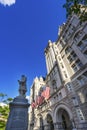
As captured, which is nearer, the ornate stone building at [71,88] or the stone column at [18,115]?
the stone column at [18,115]

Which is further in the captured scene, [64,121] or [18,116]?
[64,121]

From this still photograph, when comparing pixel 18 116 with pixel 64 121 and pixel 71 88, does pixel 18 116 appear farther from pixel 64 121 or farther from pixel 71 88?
pixel 64 121

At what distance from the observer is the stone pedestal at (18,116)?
7309 millimetres

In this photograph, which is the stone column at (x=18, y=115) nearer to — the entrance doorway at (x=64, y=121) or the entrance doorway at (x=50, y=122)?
the entrance doorway at (x=64, y=121)

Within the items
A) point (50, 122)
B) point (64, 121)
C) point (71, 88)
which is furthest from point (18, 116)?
point (50, 122)

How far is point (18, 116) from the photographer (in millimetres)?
7758

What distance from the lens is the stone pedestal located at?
24.0ft

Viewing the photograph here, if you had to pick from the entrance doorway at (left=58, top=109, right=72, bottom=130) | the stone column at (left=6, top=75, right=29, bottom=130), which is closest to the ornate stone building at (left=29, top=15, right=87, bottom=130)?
the entrance doorway at (left=58, top=109, right=72, bottom=130)

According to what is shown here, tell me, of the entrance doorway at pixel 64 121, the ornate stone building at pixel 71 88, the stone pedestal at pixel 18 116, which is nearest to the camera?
the stone pedestal at pixel 18 116

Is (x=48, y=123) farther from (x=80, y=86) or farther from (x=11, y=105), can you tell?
(x=11, y=105)

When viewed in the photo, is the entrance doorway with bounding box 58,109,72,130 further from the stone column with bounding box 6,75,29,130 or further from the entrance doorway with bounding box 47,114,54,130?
the stone column with bounding box 6,75,29,130

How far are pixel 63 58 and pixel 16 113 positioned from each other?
24.0 meters

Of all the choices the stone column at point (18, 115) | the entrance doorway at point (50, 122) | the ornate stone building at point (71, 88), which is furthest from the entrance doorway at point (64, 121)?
the stone column at point (18, 115)

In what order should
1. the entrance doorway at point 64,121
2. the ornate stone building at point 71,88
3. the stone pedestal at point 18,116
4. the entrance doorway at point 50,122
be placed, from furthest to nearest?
the entrance doorway at point 50,122, the entrance doorway at point 64,121, the ornate stone building at point 71,88, the stone pedestal at point 18,116
